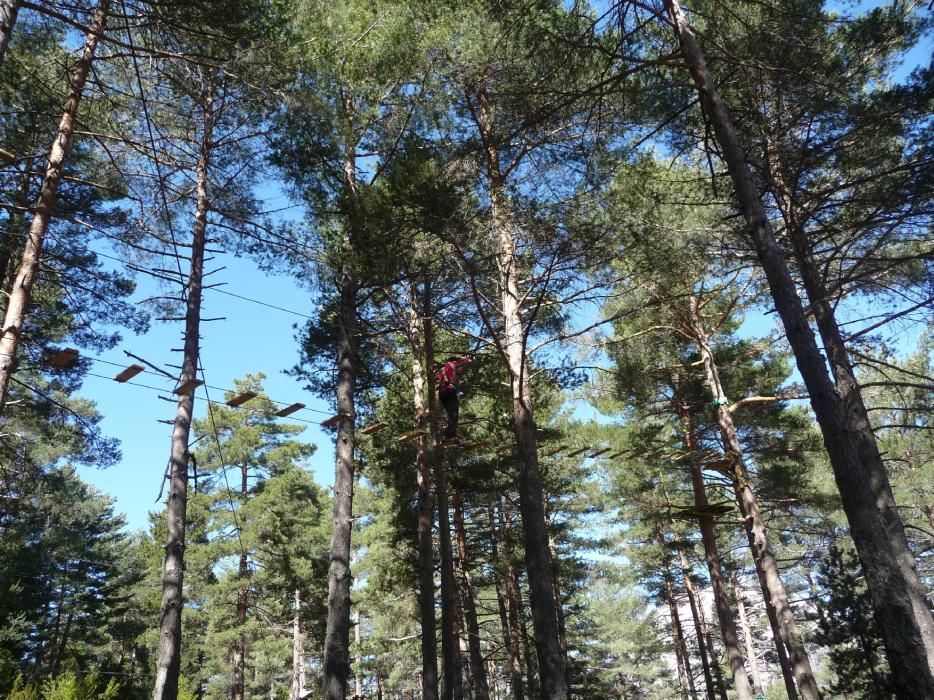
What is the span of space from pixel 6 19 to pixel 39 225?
87.7 inches

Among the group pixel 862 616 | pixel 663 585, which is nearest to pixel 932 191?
pixel 862 616

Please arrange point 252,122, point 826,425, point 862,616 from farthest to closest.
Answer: point 862,616
point 252,122
point 826,425

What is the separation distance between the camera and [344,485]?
24.1ft

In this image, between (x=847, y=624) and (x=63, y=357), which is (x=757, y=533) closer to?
(x=847, y=624)

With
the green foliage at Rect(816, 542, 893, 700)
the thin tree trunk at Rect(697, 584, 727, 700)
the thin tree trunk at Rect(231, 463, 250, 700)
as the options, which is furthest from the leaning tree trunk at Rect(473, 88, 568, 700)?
the thin tree trunk at Rect(231, 463, 250, 700)

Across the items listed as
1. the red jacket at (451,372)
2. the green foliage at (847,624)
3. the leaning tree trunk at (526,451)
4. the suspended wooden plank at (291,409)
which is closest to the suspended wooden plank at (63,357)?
the suspended wooden plank at (291,409)

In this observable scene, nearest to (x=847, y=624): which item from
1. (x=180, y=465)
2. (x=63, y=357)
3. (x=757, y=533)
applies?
(x=757, y=533)

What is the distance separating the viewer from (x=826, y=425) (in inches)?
174

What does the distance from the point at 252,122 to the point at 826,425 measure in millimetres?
7930

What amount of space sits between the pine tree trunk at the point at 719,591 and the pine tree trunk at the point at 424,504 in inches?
198

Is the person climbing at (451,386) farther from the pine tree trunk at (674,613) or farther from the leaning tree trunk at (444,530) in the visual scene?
the pine tree trunk at (674,613)

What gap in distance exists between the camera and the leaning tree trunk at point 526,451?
5.59 m

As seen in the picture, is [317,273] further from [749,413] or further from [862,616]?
[862,616]

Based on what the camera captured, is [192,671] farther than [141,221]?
Yes
